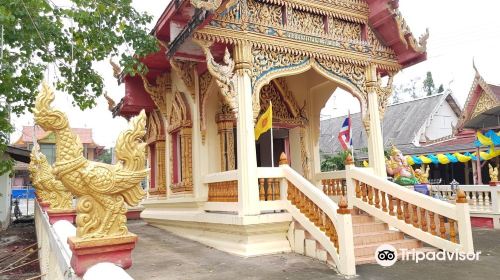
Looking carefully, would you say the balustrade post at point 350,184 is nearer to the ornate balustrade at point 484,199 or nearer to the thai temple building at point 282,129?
the thai temple building at point 282,129

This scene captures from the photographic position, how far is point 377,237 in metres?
6.44

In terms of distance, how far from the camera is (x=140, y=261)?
20.0 ft

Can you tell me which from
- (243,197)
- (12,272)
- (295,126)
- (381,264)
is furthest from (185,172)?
(381,264)

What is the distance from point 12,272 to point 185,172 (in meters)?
3.45

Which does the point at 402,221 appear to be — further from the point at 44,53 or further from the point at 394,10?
the point at 44,53

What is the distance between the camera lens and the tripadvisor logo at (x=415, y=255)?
5867 millimetres

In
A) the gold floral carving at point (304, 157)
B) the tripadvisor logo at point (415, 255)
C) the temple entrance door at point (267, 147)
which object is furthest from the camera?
the temple entrance door at point (267, 147)

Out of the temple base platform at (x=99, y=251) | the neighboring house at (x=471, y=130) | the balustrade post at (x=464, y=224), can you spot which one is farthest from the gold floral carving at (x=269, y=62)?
the neighboring house at (x=471, y=130)

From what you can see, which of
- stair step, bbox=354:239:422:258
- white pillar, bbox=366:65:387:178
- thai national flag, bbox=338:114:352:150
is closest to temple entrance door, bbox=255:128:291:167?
thai national flag, bbox=338:114:352:150

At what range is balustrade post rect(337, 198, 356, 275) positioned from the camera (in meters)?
5.09

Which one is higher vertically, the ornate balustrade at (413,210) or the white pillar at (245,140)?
the white pillar at (245,140)

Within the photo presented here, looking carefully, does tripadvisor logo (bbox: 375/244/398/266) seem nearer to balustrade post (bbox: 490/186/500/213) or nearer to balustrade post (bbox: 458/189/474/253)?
balustrade post (bbox: 458/189/474/253)

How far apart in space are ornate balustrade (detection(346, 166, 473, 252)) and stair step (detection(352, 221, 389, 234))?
15 cm

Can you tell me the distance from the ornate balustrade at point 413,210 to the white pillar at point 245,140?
7.17 feet
